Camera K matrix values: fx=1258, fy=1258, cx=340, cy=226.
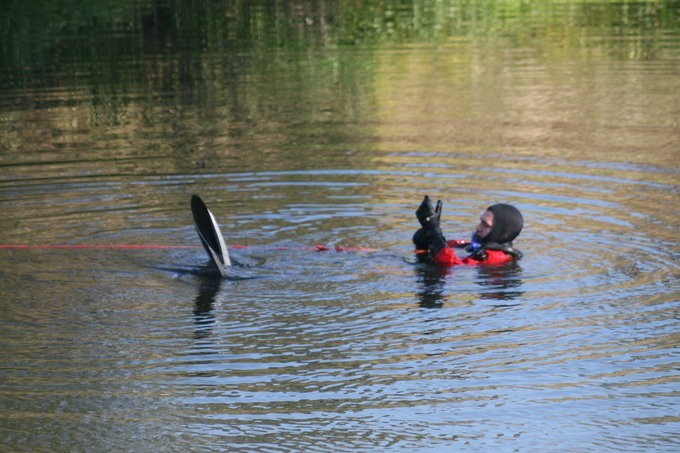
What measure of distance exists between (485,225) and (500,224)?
17cm

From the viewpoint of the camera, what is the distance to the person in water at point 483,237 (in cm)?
1156

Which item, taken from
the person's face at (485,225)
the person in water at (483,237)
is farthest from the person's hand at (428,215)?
the person's face at (485,225)

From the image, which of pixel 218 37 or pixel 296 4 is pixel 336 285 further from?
pixel 296 4

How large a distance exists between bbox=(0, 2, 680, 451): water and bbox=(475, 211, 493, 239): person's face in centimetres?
42

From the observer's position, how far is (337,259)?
469 inches

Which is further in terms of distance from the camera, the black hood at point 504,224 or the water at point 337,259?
the black hood at point 504,224

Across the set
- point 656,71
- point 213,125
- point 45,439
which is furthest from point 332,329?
point 656,71

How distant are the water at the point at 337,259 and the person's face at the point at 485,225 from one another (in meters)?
0.42

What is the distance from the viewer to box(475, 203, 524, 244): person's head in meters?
11.6

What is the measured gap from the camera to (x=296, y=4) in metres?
35.2

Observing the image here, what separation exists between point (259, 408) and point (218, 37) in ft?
73.7

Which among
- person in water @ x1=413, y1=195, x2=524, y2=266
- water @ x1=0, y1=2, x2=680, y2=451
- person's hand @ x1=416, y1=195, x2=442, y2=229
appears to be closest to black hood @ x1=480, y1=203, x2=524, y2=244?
person in water @ x1=413, y1=195, x2=524, y2=266

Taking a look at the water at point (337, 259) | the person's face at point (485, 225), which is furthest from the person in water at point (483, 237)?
the water at point (337, 259)

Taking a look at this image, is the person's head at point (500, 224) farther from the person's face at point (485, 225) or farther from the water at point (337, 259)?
the water at point (337, 259)
